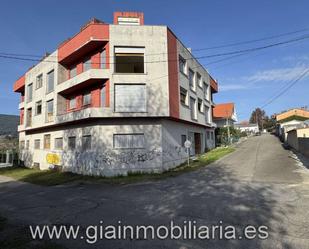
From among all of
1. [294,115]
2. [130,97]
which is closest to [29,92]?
[130,97]

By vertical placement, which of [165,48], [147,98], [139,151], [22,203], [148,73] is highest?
[165,48]

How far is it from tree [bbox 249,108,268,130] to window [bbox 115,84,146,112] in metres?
98.2

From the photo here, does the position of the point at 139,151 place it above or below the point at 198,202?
above

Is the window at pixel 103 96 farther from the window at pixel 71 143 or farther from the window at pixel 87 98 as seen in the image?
the window at pixel 71 143

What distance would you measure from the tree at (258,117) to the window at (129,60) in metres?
97.8

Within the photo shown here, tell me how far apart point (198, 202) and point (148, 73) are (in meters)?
11.6

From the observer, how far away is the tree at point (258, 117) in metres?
109

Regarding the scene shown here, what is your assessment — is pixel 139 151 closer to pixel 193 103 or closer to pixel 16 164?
pixel 193 103

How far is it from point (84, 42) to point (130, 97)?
18.4ft

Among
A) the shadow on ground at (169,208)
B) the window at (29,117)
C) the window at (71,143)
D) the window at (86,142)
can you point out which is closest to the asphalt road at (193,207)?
the shadow on ground at (169,208)

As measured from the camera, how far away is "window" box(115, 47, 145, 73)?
62.6ft

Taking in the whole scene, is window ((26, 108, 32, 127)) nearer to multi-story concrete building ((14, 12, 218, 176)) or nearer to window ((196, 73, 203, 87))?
multi-story concrete building ((14, 12, 218, 176))

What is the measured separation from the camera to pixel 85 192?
43.0 feet

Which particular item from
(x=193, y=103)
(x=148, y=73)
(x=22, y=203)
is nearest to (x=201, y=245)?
(x=22, y=203)
